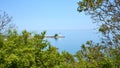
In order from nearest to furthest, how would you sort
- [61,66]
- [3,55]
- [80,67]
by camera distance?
[3,55] < [61,66] < [80,67]

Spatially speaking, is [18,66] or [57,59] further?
[57,59]

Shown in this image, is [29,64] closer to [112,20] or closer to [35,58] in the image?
[35,58]

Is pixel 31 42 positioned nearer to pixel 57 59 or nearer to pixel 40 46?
pixel 40 46

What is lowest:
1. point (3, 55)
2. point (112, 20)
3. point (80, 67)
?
point (80, 67)

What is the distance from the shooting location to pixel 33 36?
961cm

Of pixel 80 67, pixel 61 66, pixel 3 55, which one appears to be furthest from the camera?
pixel 80 67

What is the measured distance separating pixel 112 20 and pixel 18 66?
9.51 ft

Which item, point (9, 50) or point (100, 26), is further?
point (100, 26)

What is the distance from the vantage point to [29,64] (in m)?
8.62

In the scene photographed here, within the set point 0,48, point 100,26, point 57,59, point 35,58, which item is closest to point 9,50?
point 0,48

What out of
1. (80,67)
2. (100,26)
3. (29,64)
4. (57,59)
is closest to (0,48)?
(29,64)

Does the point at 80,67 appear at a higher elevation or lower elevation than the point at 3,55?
lower

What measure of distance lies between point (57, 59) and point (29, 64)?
33.8 inches

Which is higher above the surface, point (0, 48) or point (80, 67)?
point (0, 48)
